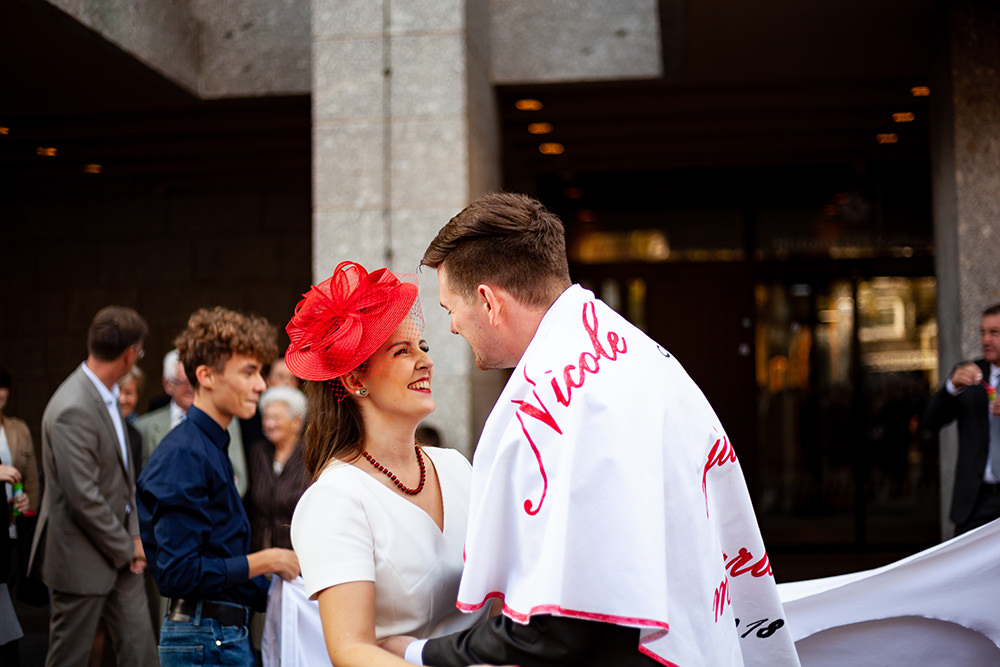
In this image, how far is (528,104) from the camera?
7.91 meters

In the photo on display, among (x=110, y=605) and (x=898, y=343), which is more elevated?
(x=898, y=343)

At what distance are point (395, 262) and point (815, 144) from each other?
5290 mm

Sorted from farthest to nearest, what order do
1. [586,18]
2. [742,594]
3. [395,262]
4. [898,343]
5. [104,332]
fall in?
[898,343] < [586,18] < [395,262] < [104,332] < [742,594]

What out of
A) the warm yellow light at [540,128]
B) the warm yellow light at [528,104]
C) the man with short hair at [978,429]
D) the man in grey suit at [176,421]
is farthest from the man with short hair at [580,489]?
the warm yellow light at [540,128]

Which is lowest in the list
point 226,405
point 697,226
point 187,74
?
point 226,405

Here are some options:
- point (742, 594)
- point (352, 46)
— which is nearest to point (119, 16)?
point (352, 46)

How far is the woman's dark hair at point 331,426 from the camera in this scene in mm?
2193

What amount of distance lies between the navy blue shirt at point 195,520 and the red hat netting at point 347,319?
3.42ft

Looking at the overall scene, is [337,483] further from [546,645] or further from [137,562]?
[137,562]

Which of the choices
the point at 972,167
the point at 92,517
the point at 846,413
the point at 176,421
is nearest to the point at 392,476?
the point at 92,517

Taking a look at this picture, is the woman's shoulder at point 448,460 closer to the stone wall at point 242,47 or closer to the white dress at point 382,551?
the white dress at point 382,551

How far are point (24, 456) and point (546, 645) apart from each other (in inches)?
211

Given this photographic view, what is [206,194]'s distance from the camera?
10.9 m

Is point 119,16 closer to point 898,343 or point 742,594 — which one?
point 742,594
